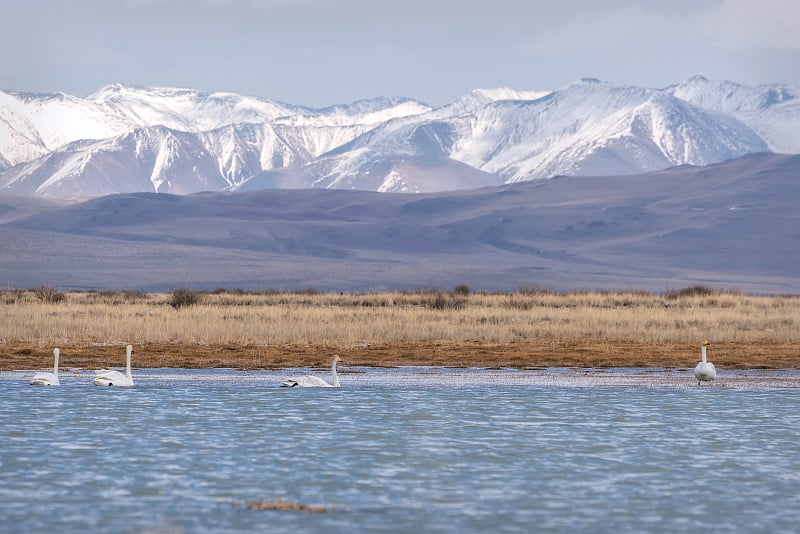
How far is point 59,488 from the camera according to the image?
1357cm

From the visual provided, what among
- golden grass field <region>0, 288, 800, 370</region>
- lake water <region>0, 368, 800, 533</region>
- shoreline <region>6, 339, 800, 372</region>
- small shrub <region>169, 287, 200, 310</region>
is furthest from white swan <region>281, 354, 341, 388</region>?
small shrub <region>169, 287, 200, 310</region>

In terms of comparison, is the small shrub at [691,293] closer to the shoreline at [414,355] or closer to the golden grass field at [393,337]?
the golden grass field at [393,337]

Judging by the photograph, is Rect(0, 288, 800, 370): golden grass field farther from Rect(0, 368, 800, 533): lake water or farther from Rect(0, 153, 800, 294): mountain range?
Rect(0, 153, 800, 294): mountain range

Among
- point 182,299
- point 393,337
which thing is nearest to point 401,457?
point 393,337

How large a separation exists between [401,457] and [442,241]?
149731mm

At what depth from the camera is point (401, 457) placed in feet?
51.9

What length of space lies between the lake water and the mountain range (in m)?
91.4

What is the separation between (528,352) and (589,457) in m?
16.2

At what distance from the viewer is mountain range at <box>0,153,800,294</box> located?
409 feet

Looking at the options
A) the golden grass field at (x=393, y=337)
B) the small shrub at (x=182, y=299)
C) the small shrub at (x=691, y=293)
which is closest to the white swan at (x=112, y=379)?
the golden grass field at (x=393, y=337)

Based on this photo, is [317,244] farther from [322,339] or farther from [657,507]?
[657,507]

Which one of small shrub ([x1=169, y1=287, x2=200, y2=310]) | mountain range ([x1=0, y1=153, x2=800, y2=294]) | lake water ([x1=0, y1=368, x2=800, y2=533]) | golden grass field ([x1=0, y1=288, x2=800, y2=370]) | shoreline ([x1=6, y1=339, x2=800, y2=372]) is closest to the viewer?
lake water ([x1=0, y1=368, x2=800, y2=533])

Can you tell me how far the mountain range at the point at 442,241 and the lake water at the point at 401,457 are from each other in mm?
91439

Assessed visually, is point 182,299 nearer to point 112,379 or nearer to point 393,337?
point 393,337
